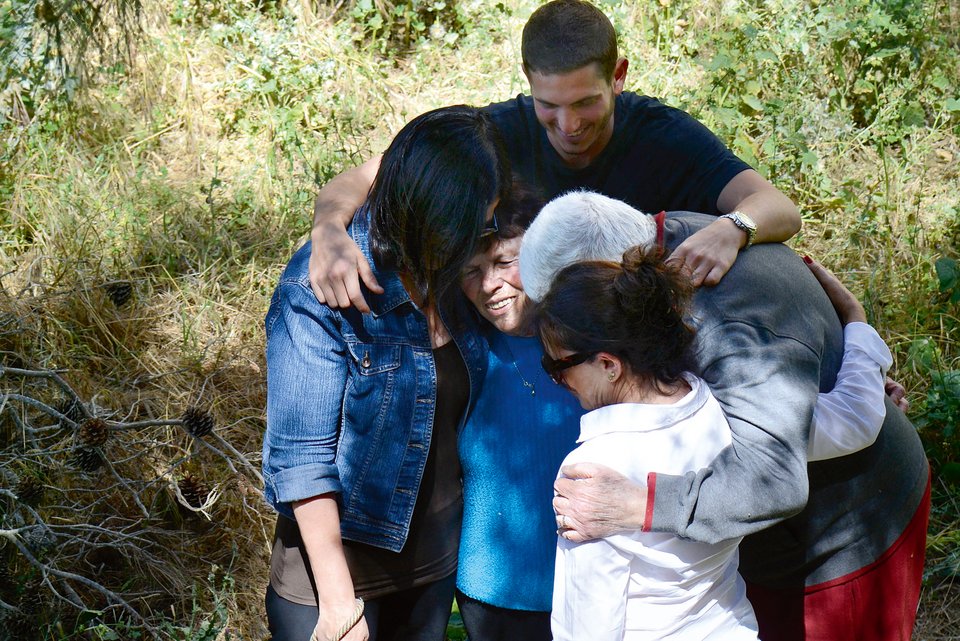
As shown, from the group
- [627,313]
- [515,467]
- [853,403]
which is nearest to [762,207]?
→ [853,403]

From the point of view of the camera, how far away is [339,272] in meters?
2.09

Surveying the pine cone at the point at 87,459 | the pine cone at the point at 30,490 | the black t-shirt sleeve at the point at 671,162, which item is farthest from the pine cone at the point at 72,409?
the black t-shirt sleeve at the point at 671,162

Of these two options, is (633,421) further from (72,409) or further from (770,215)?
(72,409)

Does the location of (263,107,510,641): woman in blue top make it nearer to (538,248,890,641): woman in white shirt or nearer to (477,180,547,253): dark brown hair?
(477,180,547,253): dark brown hair

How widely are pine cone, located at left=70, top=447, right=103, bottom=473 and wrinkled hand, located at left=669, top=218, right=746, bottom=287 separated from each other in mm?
2456

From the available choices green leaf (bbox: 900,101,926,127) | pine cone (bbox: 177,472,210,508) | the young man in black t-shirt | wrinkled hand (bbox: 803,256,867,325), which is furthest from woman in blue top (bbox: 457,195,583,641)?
green leaf (bbox: 900,101,926,127)

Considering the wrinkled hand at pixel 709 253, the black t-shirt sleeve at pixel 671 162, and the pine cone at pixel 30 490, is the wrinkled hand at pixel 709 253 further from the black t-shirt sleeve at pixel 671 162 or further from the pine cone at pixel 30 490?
the pine cone at pixel 30 490

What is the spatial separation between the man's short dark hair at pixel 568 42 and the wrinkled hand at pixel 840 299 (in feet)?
2.99

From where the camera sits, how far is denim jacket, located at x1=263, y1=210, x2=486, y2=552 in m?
2.11

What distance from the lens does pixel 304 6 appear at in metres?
6.44

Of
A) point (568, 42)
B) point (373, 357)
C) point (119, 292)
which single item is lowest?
point (119, 292)

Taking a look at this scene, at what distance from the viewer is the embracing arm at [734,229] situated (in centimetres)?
197

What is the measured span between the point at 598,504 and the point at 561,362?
294 mm

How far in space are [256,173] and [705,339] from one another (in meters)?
4.07
